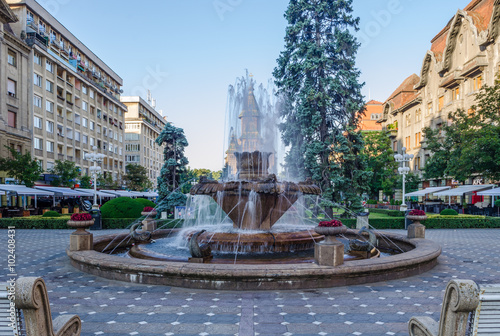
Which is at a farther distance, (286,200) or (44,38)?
(44,38)

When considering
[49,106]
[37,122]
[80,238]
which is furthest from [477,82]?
[49,106]

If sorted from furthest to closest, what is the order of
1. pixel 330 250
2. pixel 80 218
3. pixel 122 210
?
pixel 122 210 → pixel 80 218 → pixel 330 250

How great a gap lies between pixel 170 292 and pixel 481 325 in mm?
5454

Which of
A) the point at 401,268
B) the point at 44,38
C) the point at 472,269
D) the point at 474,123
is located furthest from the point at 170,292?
the point at 44,38

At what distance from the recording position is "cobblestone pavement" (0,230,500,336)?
532 cm

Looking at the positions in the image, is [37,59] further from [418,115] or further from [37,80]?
[418,115]

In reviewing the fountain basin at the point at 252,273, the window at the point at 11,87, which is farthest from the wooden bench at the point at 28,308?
the window at the point at 11,87

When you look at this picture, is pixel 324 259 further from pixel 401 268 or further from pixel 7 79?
pixel 7 79

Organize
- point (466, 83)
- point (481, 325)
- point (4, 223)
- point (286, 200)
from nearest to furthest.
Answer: point (481, 325), point (286, 200), point (4, 223), point (466, 83)

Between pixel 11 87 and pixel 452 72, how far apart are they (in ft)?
152

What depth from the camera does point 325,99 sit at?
75.8 feet

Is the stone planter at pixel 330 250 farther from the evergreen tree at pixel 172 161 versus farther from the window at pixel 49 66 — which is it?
the window at pixel 49 66

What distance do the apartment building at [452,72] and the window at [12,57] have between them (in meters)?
44.9

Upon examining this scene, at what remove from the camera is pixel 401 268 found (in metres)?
8.34
